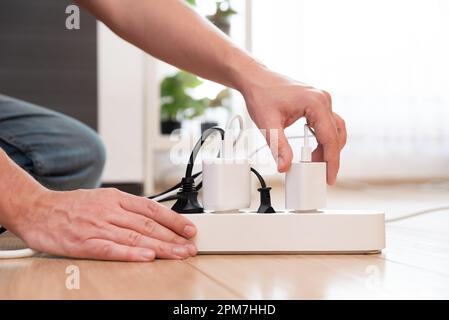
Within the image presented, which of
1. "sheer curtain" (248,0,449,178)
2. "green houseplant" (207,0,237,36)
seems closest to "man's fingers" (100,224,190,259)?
"sheer curtain" (248,0,449,178)

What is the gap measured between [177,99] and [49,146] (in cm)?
190

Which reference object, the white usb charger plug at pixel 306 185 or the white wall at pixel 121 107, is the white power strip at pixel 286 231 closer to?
the white usb charger plug at pixel 306 185

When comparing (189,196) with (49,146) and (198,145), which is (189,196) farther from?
(49,146)

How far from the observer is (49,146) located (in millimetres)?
1494

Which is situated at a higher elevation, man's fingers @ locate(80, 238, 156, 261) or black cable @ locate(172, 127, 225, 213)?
black cable @ locate(172, 127, 225, 213)

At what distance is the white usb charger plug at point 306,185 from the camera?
0.82m

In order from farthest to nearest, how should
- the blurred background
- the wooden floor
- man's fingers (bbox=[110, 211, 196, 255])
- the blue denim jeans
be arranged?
1. the blurred background
2. the blue denim jeans
3. man's fingers (bbox=[110, 211, 196, 255])
4. the wooden floor

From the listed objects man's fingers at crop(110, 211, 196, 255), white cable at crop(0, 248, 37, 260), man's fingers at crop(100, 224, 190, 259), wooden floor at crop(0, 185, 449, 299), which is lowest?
wooden floor at crop(0, 185, 449, 299)

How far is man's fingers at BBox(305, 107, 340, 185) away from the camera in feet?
2.79

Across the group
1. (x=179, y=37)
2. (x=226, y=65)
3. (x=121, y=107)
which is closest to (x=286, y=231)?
(x=226, y=65)

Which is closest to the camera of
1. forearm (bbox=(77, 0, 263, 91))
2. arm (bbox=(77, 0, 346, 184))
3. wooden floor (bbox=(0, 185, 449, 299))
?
wooden floor (bbox=(0, 185, 449, 299))

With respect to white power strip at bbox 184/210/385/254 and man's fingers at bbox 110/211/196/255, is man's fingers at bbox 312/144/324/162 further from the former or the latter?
man's fingers at bbox 110/211/196/255

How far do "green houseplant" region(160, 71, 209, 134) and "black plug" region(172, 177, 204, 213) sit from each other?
2532mm
